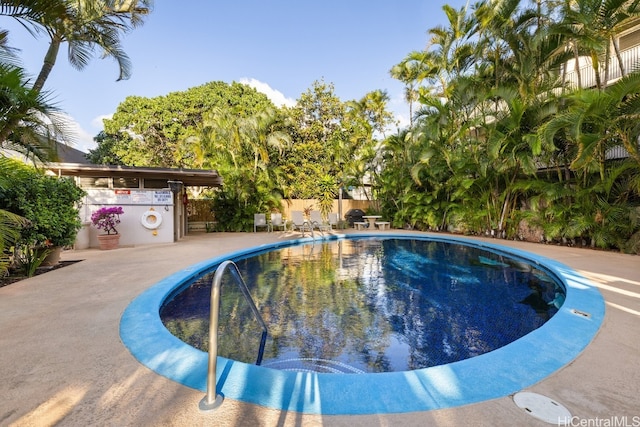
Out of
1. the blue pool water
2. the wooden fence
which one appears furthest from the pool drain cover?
the wooden fence

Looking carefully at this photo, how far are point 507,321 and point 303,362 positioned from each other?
290 centimetres

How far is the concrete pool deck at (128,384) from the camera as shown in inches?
72.3

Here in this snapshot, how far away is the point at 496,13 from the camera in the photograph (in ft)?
33.9

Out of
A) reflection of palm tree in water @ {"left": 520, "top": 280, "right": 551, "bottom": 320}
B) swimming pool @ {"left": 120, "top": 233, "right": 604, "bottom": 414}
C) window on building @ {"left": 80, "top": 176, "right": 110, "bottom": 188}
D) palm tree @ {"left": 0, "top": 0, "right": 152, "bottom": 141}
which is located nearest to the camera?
swimming pool @ {"left": 120, "top": 233, "right": 604, "bottom": 414}

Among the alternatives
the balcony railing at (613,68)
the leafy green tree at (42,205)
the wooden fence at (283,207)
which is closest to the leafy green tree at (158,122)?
the wooden fence at (283,207)

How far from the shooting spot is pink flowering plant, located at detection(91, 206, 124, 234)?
9203mm

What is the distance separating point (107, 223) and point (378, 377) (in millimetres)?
9912

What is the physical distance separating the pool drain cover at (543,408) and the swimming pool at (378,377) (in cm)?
10

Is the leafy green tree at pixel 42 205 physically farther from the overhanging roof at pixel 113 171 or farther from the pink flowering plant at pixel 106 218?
the overhanging roof at pixel 113 171

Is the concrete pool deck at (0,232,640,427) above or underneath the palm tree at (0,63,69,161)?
underneath

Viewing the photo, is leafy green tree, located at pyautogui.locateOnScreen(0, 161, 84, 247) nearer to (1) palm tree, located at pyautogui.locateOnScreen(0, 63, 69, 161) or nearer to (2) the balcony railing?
(1) palm tree, located at pyautogui.locateOnScreen(0, 63, 69, 161)

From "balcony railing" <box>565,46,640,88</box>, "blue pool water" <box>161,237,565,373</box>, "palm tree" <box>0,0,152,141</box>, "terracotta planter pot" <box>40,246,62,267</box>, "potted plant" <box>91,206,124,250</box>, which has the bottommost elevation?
"blue pool water" <box>161,237,565,373</box>

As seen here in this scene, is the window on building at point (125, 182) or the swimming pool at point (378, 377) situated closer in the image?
the swimming pool at point (378, 377)

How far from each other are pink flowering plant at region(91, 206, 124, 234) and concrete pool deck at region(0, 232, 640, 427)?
5.50m
